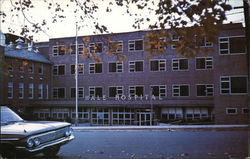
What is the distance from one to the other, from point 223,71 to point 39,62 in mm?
27440

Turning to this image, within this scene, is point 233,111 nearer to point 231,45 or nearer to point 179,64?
point 231,45

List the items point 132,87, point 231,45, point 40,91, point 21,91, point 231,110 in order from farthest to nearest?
point 40,91
point 21,91
point 132,87
point 231,110
point 231,45

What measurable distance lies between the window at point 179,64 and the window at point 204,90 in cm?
318

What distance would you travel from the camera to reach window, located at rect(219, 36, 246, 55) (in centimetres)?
3212

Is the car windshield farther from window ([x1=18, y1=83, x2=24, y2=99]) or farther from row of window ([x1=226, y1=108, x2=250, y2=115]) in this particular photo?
window ([x1=18, y1=83, x2=24, y2=99])

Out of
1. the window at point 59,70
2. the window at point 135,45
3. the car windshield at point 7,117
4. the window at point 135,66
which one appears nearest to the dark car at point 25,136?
the car windshield at point 7,117

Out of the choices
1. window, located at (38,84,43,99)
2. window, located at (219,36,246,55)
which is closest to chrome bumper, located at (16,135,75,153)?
window, located at (219,36,246,55)

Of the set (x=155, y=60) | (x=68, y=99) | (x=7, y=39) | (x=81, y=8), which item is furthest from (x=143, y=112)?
(x=81, y=8)

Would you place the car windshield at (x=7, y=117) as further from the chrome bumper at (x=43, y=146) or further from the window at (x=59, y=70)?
the window at (x=59, y=70)

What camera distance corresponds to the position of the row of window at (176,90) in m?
32.7

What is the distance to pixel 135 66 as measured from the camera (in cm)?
4516

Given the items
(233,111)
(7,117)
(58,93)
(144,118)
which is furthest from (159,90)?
(7,117)

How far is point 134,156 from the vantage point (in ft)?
31.0

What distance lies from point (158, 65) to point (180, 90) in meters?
4.61
